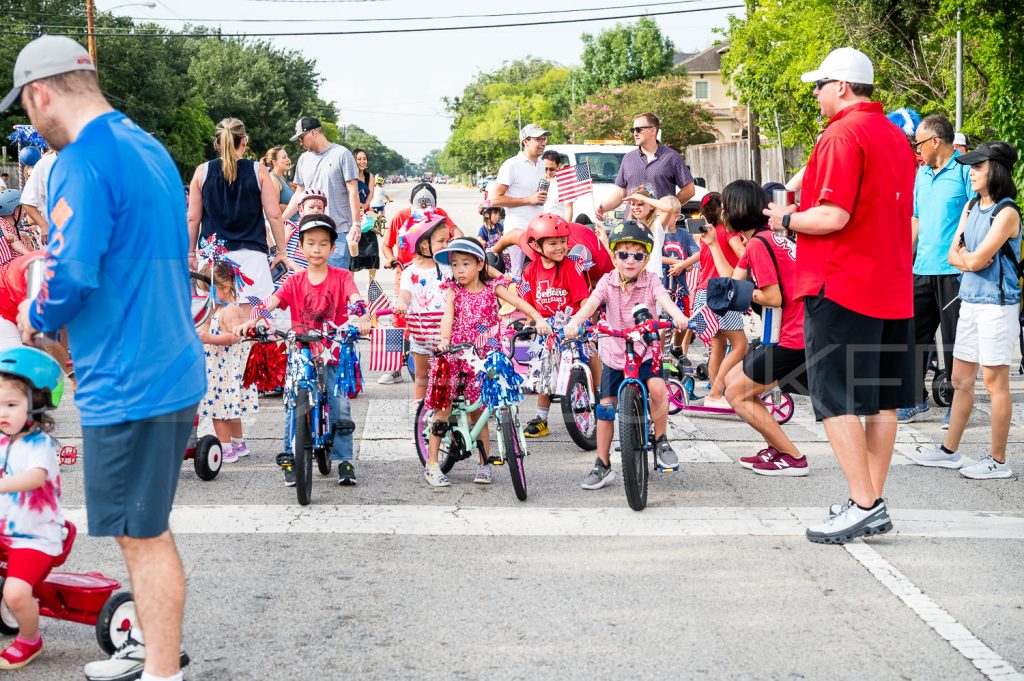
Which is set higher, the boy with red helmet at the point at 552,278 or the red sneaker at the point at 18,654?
the boy with red helmet at the point at 552,278

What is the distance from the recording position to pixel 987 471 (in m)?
7.38

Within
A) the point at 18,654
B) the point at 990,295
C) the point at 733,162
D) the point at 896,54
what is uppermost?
the point at 896,54

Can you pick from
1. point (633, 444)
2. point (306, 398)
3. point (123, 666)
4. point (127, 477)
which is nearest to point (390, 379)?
point (306, 398)

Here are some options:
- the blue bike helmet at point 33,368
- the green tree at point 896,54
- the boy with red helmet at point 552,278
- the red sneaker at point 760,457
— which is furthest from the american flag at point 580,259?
the green tree at point 896,54

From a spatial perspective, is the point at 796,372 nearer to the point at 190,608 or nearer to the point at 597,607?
the point at 597,607

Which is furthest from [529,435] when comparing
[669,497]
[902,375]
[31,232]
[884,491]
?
[31,232]

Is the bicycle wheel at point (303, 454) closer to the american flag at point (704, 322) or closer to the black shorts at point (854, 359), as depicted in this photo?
the american flag at point (704, 322)

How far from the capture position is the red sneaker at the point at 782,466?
297 inches

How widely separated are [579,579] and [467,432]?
1932 millimetres

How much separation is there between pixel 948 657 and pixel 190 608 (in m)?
2.98

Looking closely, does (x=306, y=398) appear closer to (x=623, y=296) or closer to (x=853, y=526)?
(x=623, y=296)

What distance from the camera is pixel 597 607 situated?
197 inches

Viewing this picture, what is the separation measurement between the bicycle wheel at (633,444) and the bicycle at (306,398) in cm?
162

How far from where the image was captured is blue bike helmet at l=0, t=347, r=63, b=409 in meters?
4.38
